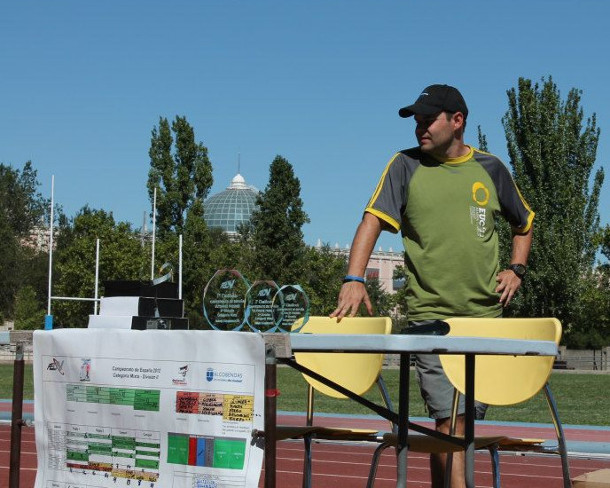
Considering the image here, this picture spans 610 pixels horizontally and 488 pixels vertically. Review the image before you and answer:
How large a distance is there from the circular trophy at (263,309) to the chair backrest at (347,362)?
37.7 inches

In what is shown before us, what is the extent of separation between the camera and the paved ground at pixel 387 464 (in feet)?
29.0

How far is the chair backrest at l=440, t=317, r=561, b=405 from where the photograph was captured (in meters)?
4.69

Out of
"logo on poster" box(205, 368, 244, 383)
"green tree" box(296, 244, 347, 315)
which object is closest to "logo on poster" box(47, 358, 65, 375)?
"logo on poster" box(205, 368, 244, 383)

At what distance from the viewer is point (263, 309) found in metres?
4.19

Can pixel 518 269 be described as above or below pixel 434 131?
below

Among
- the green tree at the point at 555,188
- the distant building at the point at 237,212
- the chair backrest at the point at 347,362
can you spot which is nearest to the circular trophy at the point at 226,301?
the chair backrest at the point at 347,362

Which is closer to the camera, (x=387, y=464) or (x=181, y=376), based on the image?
(x=181, y=376)

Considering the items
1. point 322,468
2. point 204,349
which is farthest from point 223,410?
point 322,468

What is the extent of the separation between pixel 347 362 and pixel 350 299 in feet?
4.12

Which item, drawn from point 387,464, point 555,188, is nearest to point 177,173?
point 555,188

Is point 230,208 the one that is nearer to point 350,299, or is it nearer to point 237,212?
point 237,212

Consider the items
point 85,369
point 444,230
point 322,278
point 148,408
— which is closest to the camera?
Answer: point 148,408

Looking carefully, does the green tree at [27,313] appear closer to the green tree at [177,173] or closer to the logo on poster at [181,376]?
the green tree at [177,173]

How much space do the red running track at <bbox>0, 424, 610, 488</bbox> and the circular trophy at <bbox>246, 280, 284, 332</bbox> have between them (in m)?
4.15
